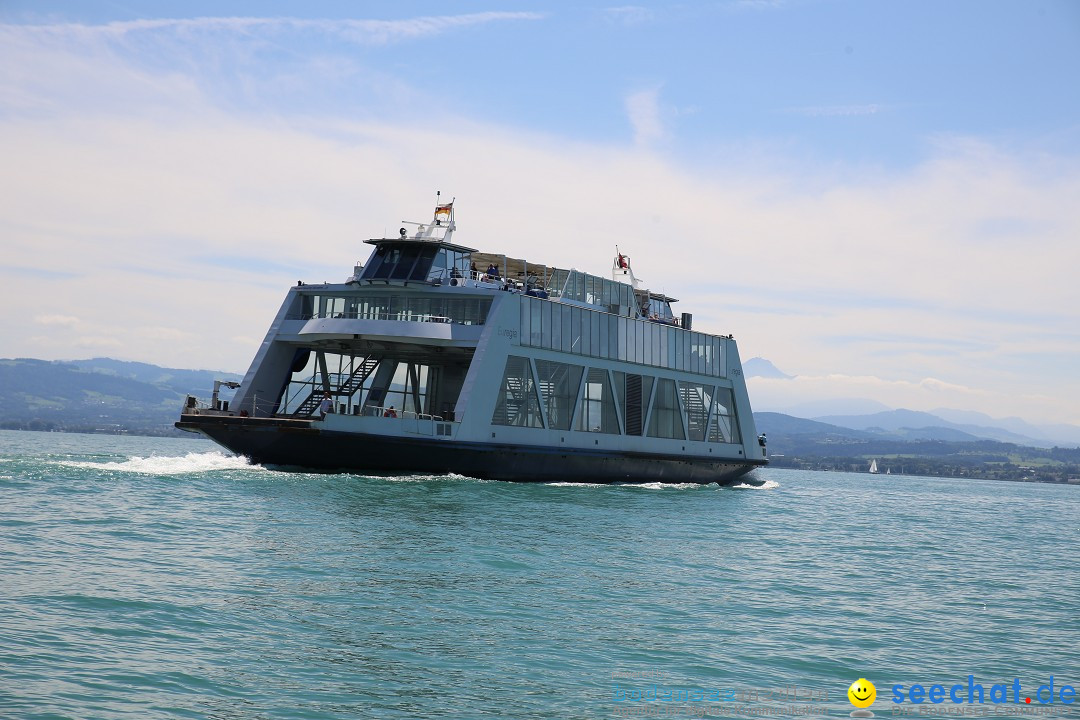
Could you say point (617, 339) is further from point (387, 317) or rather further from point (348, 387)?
point (348, 387)

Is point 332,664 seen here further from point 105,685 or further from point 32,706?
point 32,706

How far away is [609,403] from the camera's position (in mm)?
43375

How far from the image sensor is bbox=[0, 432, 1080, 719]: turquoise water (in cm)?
1080

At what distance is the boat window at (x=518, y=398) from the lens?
37438mm

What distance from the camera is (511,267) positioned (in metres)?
44.6

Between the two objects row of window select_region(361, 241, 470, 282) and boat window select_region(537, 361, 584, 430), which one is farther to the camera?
A: boat window select_region(537, 361, 584, 430)

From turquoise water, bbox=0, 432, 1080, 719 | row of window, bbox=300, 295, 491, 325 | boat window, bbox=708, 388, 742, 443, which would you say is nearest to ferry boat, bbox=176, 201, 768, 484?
row of window, bbox=300, 295, 491, 325

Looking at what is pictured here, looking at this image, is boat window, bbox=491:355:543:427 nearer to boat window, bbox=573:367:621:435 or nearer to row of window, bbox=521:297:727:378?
row of window, bbox=521:297:727:378

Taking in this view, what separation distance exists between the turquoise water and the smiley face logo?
4.2 inches

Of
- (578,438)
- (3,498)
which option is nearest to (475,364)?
(578,438)

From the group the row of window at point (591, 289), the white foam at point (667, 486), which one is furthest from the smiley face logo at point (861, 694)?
the row of window at point (591, 289)

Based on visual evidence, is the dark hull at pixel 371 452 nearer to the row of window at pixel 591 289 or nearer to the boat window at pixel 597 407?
the boat window at pixel 597 407

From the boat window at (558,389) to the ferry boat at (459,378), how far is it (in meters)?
0.07

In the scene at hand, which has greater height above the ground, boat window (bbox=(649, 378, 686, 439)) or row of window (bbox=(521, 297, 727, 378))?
row of window (bbox=(521, 297, 727, 378))
